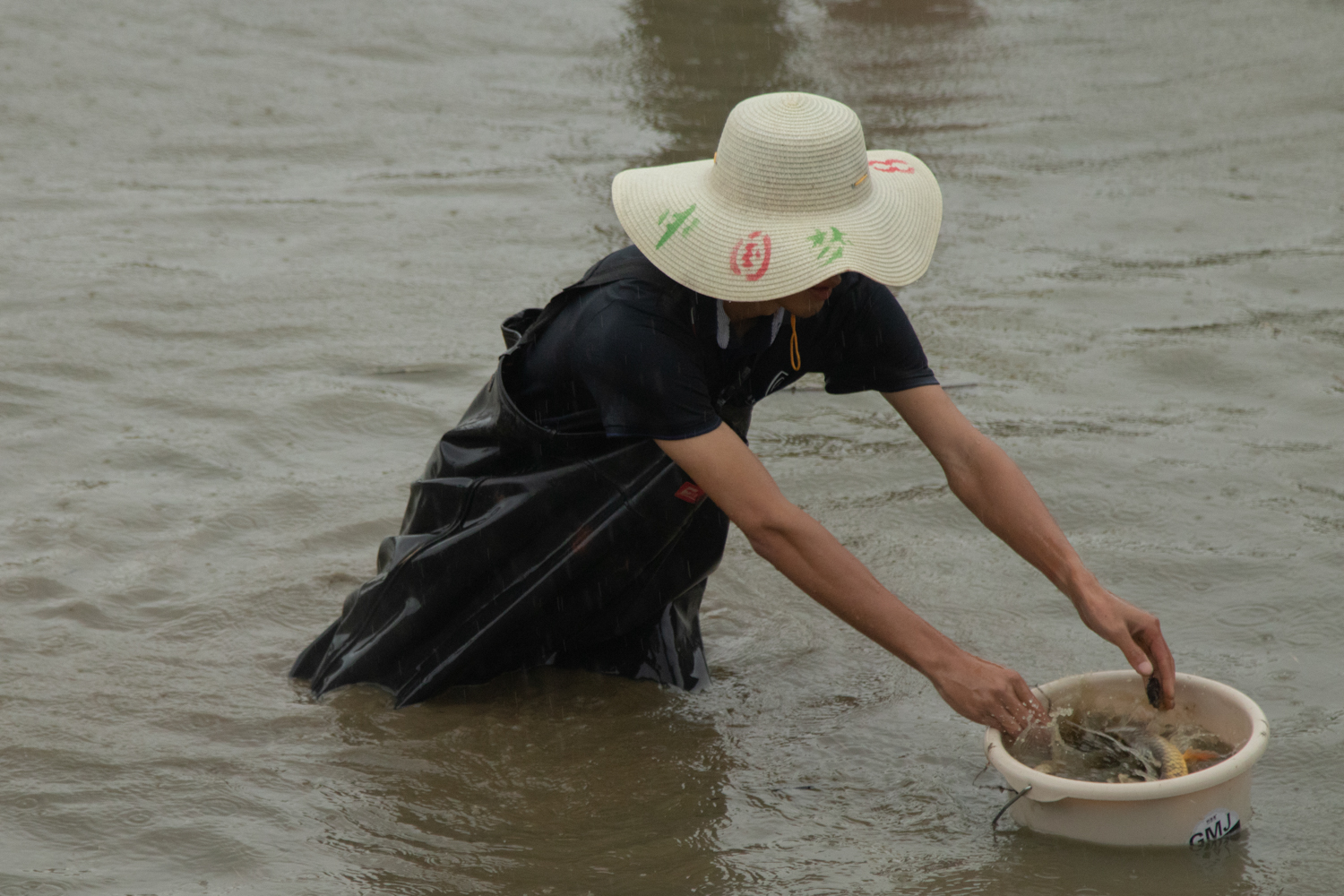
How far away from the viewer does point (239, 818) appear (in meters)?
2.98

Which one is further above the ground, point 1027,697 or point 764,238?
point 764,238

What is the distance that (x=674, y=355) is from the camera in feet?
8.82

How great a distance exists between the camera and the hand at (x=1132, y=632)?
2793mm

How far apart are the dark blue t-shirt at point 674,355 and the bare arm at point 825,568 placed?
0.07 metres

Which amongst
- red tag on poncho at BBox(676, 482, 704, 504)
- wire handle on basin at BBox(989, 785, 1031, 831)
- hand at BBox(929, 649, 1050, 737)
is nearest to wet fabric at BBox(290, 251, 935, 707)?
red tag on poncho at BBox(676, 482, 704, 504)

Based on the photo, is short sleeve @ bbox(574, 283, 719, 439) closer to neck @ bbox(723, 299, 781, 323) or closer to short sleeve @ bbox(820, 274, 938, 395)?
neck @ bbox(723, 299, 781, 323)

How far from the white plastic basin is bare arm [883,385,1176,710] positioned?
114 millimetres

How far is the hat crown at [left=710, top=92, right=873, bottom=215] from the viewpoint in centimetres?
265

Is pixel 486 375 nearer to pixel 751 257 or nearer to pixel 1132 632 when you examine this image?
pixel 751 257

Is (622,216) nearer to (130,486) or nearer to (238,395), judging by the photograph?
(130,486)

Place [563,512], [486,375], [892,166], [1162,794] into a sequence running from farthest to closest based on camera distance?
[486,375] → [563,512] → [892,166] → [1162,794]

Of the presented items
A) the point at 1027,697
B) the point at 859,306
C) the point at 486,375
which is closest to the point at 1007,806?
the point at 1027,697

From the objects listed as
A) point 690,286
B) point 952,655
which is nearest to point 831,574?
point 952,655

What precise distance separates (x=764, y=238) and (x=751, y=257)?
5 centimetres
